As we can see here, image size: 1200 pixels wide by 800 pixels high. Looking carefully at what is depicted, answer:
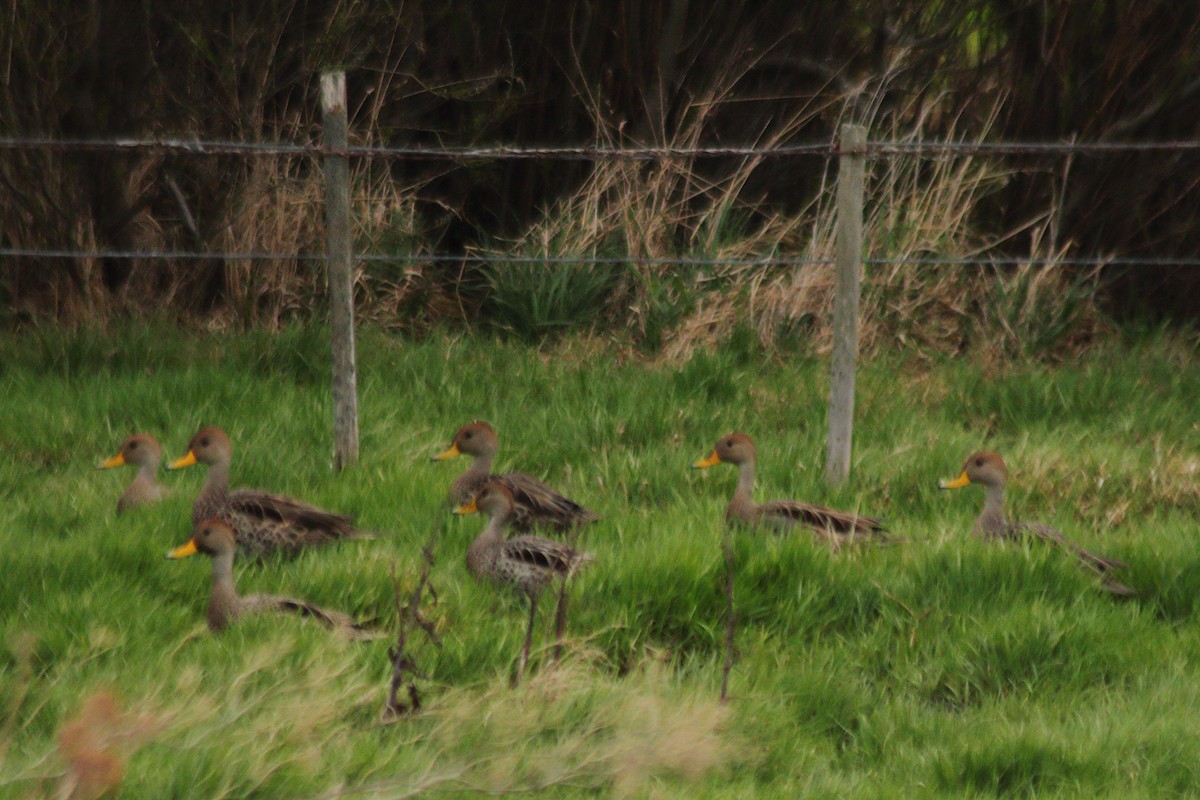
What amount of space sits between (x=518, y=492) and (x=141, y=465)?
5.13 feet

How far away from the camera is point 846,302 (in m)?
6.45

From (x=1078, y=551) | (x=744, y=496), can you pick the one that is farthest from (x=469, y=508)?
(x=1078, y=551)

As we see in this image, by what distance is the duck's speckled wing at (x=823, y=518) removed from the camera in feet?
18.6

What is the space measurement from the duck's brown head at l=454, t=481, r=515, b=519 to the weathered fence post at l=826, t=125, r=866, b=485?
1.53 metres

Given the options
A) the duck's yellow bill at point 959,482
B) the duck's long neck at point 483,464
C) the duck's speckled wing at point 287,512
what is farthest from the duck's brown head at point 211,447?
the duck's yellow bill at point 959,482

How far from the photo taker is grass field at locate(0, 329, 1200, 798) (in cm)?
361

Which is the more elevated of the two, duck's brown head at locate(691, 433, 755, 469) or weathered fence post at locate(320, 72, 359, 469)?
weathered fence post at locate(320, 72, 359, 469)

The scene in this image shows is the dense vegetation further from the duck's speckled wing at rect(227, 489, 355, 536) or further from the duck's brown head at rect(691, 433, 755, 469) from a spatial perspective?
the duck's speckled wing at rect(227, 489, 355, 536)

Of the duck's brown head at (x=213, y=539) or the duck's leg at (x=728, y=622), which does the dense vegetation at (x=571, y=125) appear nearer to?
the duck's leg at (x=728, y=622)

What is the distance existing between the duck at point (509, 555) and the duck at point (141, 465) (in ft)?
4.58

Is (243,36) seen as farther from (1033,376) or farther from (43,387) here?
(1033,376)

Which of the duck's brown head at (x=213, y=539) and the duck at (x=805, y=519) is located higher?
the duck's brown head at (x=213, y=539)

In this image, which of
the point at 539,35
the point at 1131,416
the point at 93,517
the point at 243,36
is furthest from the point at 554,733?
the point at 539,35

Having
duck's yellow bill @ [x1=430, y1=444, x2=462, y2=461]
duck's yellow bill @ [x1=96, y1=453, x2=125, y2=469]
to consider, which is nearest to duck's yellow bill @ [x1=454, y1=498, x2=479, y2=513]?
duck's yellow bill @ [x1=430, y1=444, x2=462, y2=461]
